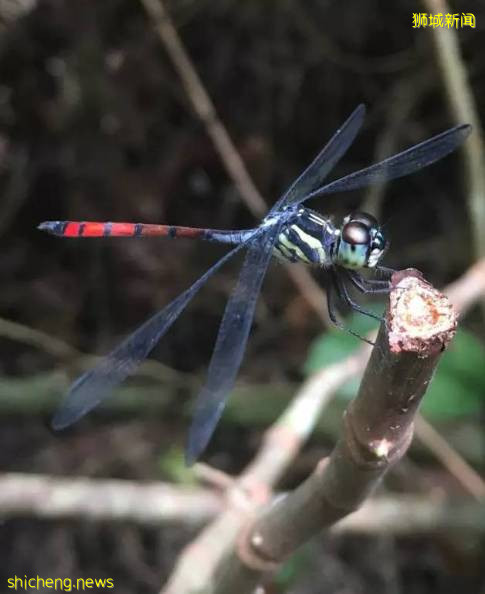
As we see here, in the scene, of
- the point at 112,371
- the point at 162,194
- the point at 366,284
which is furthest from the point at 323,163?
the point at 162,194

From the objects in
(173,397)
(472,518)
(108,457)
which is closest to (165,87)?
(173,397)

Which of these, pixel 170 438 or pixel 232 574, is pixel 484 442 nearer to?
pixel 170 438

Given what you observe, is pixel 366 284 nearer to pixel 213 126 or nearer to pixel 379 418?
pixel 379 418

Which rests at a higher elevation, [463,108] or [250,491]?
[463,108]

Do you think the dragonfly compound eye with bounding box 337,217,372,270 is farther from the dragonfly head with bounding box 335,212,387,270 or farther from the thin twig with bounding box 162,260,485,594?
the thin twig with bounding box 162,260,485,594

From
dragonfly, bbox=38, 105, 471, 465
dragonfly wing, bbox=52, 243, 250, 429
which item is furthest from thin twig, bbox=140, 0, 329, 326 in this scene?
dragonfly wing, bbox=52, 243, 250, 429

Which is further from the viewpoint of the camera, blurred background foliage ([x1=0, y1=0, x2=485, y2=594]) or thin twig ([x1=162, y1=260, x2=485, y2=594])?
blurred background foliage ([x1=0, y1=0, x2=485, y2=594])

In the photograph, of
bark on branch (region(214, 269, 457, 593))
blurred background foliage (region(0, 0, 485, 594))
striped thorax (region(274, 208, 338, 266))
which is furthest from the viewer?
blurred background foliage (region(0, 0, 485, 594))
